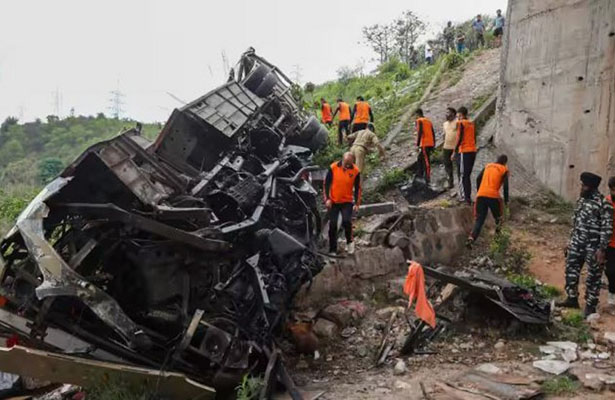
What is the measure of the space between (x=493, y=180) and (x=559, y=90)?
105 inches

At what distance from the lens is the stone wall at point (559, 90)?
314 inches

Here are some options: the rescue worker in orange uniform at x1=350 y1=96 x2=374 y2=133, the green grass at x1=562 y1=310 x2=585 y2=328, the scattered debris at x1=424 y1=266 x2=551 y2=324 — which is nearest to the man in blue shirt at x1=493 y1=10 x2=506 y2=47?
Answer: the rescue worker in orange uniform at x1=350 y1=96 x2=374 y2=133

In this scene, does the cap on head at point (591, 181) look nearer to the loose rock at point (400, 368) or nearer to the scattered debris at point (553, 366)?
the scattered debris at point (553, 366)

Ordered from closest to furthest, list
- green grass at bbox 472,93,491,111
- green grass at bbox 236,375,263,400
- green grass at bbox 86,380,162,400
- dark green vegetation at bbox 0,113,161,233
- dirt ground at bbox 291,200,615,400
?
1. green grass at bbox 86,380,162,400
2. green grass at bbox 236,375,263,400
3. dirt ground at bbox 291,200,615,400
4. green grass at bbox 472,93,491,111
5. dark green vegetation at bbox 0,113,161,233

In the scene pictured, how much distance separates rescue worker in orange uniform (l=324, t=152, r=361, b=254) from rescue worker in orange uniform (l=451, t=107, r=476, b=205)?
7.21ft

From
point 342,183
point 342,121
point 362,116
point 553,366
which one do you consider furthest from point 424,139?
point 553,366

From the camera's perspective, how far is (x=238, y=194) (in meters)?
4.98

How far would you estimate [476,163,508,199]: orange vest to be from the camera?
7.15 m

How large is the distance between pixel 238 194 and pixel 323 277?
1.96 metres

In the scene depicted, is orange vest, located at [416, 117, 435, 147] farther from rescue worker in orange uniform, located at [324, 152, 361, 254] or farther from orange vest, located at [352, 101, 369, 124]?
rescue worker in orange uniform, located at [324, 152, 361, 254]

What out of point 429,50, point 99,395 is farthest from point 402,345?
point 429,50

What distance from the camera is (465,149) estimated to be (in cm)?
813

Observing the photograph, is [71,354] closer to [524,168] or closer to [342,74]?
[524,168]

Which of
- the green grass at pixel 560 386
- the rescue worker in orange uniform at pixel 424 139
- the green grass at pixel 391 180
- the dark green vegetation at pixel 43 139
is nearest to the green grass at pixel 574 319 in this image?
the green grass at pixel 560 386
